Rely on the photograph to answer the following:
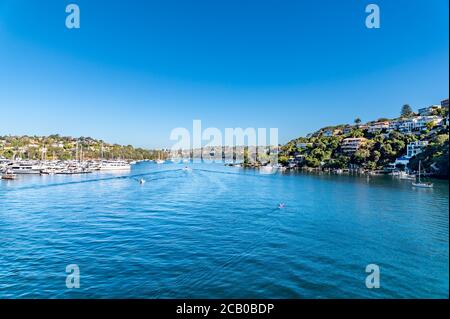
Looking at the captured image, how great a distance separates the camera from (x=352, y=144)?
50.0m

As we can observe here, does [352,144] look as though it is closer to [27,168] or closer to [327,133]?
[327,133]

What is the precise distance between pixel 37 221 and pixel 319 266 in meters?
11.7

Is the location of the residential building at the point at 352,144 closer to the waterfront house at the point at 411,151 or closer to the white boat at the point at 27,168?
the waterfront house at the point at 411,151

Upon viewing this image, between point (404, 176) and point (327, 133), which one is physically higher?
point (327, 133)

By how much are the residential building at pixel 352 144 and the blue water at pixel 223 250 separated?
34407 mm

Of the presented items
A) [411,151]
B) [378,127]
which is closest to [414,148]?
[411,151]

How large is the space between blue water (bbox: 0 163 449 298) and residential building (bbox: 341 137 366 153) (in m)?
34.4

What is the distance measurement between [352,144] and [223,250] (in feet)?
155

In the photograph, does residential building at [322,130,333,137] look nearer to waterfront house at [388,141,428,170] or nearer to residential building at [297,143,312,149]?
residential building at [297,143,312,149]

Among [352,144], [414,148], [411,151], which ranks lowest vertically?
[411,151]

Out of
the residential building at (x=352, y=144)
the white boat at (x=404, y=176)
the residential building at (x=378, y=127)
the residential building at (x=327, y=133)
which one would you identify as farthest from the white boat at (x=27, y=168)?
the residential building at (x=327, y=133)

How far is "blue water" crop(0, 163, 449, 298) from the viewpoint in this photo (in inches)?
249
